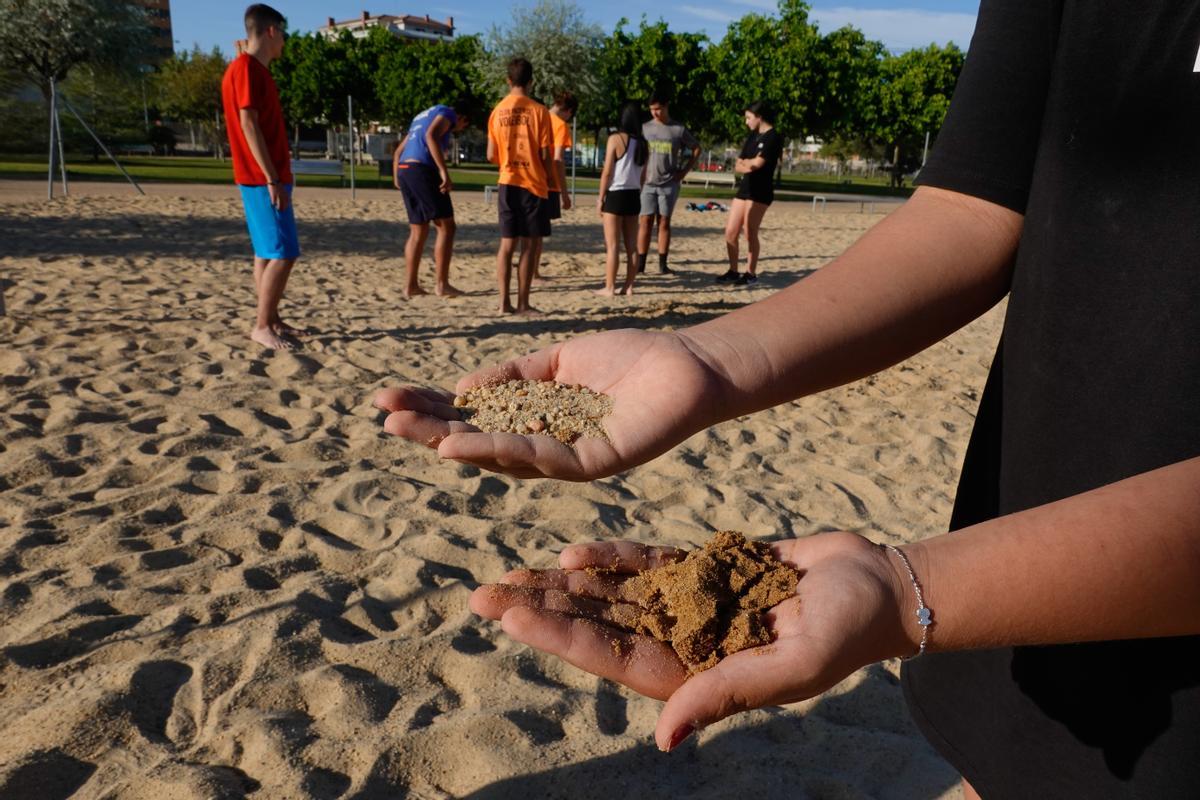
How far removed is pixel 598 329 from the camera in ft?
23.6

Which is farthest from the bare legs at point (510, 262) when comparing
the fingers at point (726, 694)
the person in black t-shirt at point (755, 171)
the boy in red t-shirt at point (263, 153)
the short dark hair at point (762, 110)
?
the fingers at point (726, 694)

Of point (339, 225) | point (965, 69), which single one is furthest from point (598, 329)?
point (339, 225)

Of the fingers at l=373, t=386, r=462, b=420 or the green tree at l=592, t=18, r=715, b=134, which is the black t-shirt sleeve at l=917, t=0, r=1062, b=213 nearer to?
the fingers at l=373, t=386, r=462, b=420

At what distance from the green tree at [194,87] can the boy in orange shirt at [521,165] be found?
40.5m

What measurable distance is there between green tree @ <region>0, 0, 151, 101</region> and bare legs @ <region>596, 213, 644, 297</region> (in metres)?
24.0

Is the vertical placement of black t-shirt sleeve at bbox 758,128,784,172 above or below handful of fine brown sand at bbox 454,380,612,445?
above

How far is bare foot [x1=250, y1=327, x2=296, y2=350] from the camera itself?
19.1 feet

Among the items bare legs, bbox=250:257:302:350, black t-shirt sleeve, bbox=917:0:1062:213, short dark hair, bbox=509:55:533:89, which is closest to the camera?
black t-shirt sleeve, bbox=917:0:1062:213

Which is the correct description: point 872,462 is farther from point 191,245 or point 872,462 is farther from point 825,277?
point 191,245

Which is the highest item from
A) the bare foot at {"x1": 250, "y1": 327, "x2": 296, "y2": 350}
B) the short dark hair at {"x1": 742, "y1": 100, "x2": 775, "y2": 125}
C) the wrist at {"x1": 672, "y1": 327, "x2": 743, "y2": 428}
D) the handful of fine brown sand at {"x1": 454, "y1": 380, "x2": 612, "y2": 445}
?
the short dark hair at {"x1": 742, "y1": 100, "x2": 775, "y2": 125}

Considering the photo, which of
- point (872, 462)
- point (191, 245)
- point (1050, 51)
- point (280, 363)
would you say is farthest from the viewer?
point (191, 245)

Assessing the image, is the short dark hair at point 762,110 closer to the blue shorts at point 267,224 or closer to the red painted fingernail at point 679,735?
the blue shorts at point 267,224

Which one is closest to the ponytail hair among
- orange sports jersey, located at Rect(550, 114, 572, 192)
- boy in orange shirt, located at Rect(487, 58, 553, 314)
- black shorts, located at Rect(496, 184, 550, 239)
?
orange sports jersey, located at Rect(550, 114, 572, 192)

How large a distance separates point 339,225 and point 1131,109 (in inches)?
542
